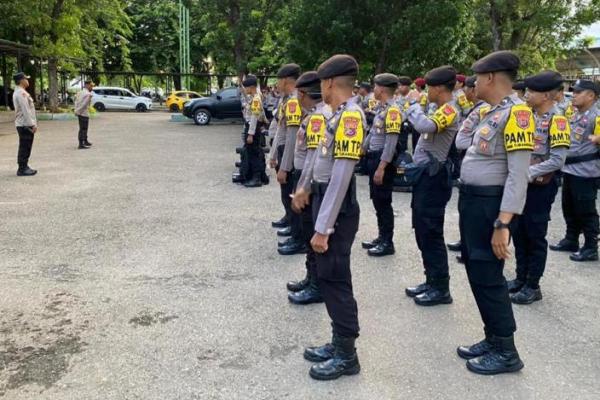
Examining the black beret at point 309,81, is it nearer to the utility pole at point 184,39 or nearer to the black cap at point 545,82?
the black cap at point 545,82

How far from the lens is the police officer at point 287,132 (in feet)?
17.4

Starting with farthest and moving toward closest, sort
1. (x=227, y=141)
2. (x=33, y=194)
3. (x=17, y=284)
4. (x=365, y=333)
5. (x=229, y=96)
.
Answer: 1. (x=229, y=96)
2. (x=227, y=141)
3. (x=33, y=194)
4. (x=17, y=284)
5. (x=365, y=333)

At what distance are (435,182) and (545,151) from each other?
1043 mm

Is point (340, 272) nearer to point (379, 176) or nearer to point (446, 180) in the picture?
point (446, 180)

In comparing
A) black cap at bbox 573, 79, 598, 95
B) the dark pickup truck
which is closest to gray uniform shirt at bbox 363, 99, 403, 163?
black cap at bbox 573, 79, 598, 95

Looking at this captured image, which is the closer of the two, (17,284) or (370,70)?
(17,284)

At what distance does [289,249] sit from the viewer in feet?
17.9

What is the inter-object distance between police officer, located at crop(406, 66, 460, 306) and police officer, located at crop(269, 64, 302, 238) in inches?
57.5

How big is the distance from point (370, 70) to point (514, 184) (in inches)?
540

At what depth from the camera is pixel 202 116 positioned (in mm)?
20750

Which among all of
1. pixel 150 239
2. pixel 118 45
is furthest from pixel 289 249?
pixel 118 45

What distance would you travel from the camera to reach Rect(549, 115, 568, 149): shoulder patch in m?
4.34

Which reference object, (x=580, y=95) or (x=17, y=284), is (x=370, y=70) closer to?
(x=580, y=95)

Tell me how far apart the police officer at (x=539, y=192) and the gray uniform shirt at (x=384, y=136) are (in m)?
1.29
